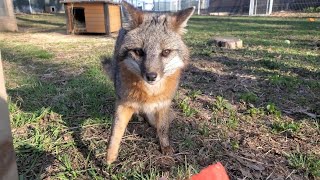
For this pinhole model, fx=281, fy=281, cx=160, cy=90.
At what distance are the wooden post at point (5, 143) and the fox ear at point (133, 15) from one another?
145 cm

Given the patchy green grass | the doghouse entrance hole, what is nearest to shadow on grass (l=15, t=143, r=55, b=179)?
the patchy green grass

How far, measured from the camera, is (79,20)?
407 inches

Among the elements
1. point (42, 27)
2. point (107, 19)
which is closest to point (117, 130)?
point (107, 19)

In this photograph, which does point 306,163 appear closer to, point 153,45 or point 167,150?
point 167,150

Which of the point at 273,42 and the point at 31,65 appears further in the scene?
the point at 273,42

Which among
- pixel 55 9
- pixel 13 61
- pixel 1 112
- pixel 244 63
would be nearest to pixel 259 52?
pixel 244 63

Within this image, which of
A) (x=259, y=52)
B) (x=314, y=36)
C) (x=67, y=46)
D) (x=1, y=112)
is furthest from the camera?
(x=314, y=36)

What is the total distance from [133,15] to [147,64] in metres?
0.53

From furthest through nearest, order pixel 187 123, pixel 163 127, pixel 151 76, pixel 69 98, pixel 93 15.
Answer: pixel 93 15 → pixel 69 98 → pixel 187 123 → pixel 163 127 → pixel 151 76

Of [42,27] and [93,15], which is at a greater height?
[93,15]

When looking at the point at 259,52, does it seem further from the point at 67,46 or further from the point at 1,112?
the point at 1,112

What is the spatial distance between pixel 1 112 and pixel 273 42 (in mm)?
7989

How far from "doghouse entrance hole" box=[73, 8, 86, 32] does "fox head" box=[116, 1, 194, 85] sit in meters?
7.92

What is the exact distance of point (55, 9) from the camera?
23.6m
